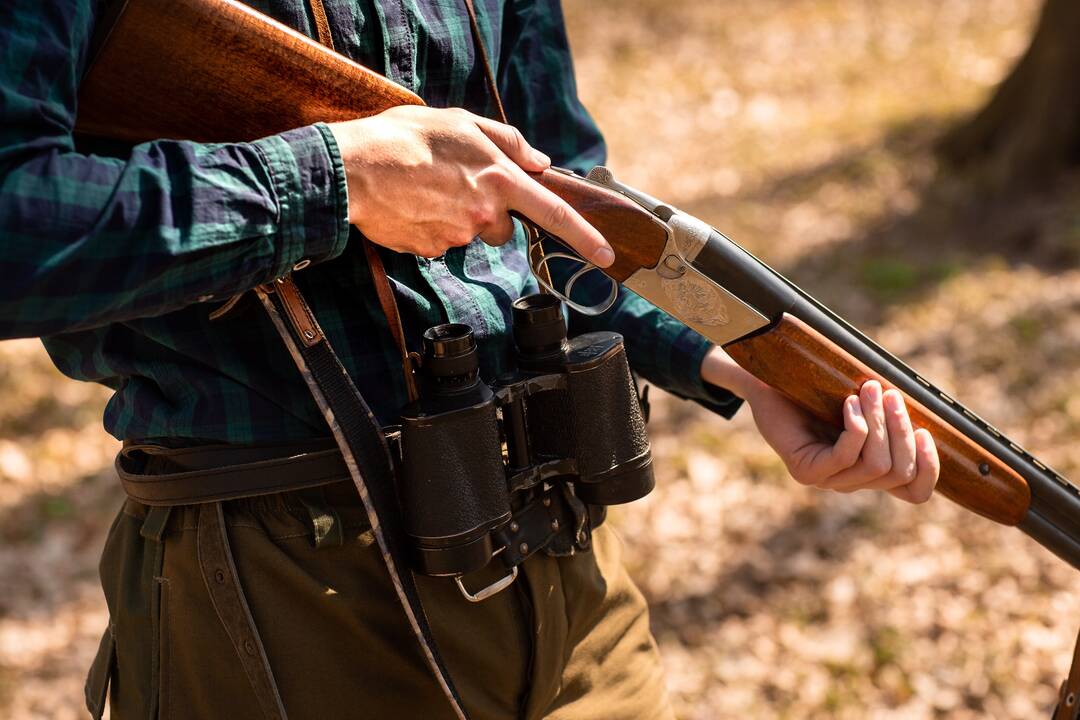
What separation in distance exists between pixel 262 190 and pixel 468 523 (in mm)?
621

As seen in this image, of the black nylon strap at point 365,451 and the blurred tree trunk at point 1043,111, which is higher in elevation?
the black nylon strap at point 365,451

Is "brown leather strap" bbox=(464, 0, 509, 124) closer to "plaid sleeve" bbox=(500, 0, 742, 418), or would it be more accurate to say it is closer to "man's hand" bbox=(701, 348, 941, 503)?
"plaid sleeve" bbox=(500, 0, 742, 418)

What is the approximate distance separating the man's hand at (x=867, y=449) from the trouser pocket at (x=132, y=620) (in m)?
1.23

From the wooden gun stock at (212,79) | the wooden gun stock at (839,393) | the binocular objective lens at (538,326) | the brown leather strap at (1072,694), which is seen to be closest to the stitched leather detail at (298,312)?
the wooden gun stock at (212,79)

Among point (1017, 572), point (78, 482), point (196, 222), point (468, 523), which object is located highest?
point (196, 222)

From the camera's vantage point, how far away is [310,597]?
5.63ft

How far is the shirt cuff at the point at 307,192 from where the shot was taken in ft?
4.71

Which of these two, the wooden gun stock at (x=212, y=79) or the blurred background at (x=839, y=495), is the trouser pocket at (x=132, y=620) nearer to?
the wooden gun stock at (x=212, y=79)

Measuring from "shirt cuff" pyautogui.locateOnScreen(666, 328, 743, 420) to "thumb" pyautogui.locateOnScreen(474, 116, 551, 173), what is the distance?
585 millimetres

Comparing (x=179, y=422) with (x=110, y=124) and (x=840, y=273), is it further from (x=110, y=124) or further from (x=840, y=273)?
(x=840, y=273)

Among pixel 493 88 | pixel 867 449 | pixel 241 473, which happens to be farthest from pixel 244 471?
pixel 867 449

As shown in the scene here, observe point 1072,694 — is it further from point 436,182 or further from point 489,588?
point 436,182

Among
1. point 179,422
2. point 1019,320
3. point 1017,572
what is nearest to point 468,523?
point 179,422

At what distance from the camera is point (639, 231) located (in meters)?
1.98
